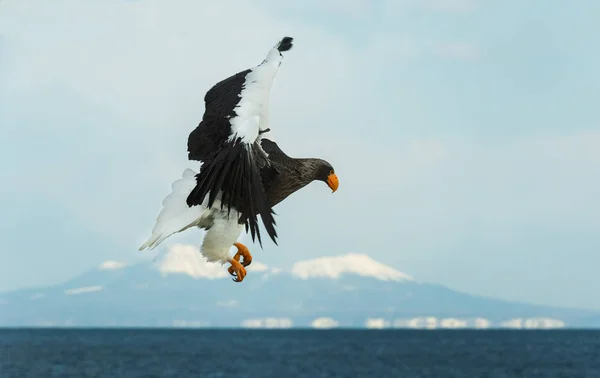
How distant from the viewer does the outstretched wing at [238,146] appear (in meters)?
7.29

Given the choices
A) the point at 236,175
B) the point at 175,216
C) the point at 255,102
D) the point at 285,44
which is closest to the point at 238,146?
the point at 236,175

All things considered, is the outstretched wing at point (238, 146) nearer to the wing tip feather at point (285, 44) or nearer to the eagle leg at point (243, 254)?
the wing tip feather at point (285, 44)

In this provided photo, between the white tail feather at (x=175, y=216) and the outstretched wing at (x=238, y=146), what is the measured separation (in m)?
0.26

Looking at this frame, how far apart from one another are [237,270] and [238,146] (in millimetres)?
1011

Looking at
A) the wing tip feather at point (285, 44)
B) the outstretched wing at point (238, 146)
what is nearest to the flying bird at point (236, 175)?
the outstretched wing at point (238, 146)

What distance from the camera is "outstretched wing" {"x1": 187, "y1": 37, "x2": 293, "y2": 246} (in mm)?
7289

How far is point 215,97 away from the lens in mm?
8703
